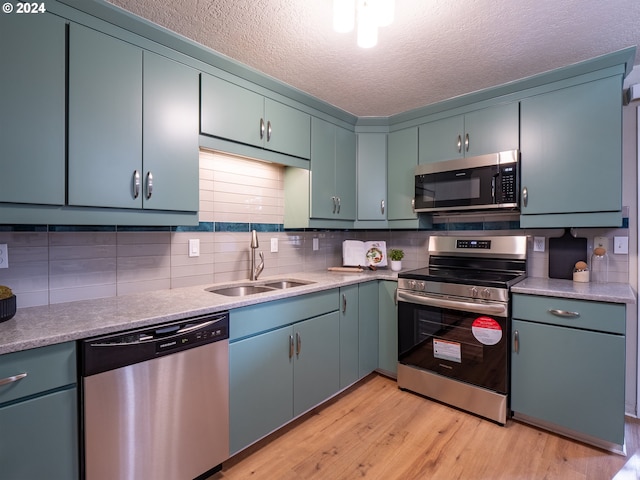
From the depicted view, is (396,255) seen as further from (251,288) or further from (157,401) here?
(157,401)

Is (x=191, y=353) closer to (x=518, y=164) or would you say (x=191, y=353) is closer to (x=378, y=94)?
(x=378, y=94)

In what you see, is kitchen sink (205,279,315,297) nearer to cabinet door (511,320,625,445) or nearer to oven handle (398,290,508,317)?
oven handle (398,290,508,317)

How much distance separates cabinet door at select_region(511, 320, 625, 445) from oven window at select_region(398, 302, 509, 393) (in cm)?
10

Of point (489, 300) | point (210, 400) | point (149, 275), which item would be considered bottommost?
point (210, 400)

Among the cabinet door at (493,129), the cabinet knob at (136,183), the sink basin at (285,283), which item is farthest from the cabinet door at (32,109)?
the cabinet door at (493,129)

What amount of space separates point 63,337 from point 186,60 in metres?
1.46

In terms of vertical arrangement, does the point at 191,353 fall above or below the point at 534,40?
below

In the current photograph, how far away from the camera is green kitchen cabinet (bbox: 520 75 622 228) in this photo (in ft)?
6.48

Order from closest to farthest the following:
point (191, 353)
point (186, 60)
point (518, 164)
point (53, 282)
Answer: point (191, 353), point (53, 282), point (186, 60), point (518, 164)

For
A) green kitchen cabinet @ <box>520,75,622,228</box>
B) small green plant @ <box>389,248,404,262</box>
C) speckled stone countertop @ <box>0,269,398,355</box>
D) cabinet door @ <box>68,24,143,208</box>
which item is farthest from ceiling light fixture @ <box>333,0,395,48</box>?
small green plant @ <box>389,248,404,262</box>

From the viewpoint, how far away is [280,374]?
1.91 m

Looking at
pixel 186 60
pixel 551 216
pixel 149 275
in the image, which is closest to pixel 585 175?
pixel 551 216

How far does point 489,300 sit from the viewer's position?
6.90 feet

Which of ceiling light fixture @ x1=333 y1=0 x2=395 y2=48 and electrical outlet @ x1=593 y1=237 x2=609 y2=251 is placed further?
Answer: electrical outlet @ x1=593 y1=237 x2=609 y2=251
